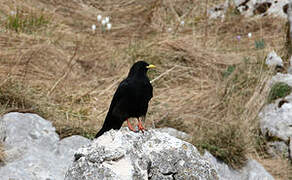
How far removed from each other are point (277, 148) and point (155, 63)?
2.40 meters

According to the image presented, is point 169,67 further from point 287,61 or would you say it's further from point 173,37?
point 287,61

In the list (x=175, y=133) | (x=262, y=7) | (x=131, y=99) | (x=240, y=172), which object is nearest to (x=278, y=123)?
A: (x=240, y=172)

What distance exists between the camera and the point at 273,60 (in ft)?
23.4

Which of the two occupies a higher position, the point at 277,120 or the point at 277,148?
the point at 277,120

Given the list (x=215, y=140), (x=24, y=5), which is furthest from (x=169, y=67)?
(x=24, y=5)

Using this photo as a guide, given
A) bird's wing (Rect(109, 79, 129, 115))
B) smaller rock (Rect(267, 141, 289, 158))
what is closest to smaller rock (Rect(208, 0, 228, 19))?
smaller rock (Rect(267, 141, 289, 158))

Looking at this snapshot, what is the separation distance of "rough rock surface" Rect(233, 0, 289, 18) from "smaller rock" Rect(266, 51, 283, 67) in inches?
109

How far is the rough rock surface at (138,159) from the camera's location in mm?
2572

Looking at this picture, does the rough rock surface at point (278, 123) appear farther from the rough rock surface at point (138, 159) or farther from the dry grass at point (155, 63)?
the rough rock surface at point (138, 159)

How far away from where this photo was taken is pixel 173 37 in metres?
8.15

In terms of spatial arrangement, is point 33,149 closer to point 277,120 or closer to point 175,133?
point 175,133

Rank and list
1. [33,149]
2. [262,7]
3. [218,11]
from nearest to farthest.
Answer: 1. [33,149]
2. [262,7]
3. [218,11]

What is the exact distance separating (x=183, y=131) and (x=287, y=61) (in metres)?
2.63

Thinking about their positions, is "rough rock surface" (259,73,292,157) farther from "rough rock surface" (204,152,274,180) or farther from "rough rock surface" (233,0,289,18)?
"rough rock surface" (233,0,289,18)
